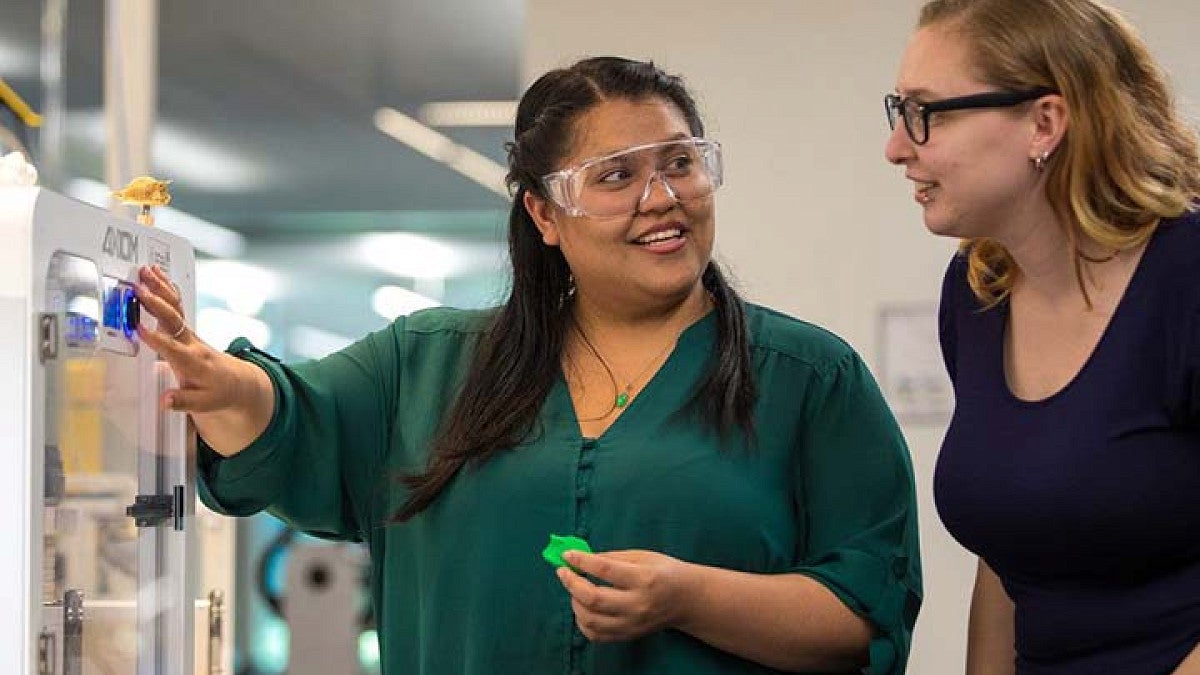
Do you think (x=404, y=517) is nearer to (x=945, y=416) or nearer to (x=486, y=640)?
(x=486, y=640)

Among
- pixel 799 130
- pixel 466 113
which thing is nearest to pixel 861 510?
pixel 799 130

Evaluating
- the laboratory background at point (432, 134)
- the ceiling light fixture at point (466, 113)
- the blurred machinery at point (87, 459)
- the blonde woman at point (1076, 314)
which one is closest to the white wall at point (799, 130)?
the laboratory background at point (432, 134)

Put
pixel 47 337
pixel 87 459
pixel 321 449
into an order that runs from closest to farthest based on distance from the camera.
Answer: pixel 47 337, pixel 87 459, pixel 321 449

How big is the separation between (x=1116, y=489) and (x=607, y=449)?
0.57 m

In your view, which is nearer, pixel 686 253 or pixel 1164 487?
pixel 1164 487

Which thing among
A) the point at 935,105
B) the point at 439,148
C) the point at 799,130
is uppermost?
the point at 439,148

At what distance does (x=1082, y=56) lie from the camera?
1.68 m

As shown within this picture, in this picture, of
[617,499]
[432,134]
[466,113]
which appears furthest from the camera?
[432,134]

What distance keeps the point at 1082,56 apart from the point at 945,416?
2.22m

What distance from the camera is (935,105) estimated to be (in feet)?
5.67

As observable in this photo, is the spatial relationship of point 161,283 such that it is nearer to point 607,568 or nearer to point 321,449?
point 321,449

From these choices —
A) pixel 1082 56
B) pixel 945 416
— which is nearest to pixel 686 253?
pixel 1082 56

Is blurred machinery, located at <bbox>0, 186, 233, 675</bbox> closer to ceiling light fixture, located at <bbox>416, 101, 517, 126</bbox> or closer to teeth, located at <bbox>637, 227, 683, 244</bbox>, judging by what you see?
teeth, located at <bbox>637, 227, 683, 244</bbox>

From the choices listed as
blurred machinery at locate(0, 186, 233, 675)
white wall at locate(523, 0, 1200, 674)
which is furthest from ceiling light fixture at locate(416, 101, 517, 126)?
blurred machinery at locate(0, 186, 233, 675)
